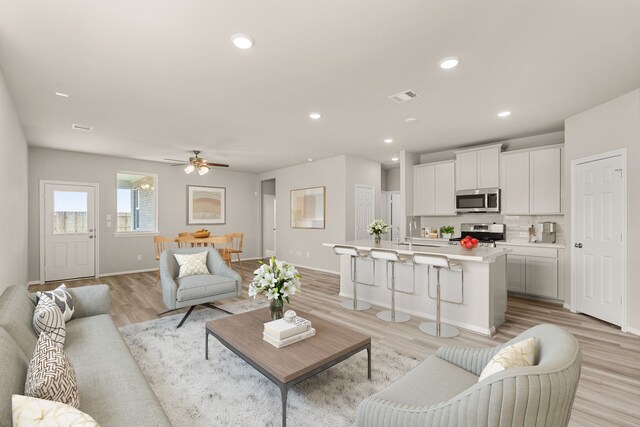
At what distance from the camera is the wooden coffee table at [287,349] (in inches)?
74.3

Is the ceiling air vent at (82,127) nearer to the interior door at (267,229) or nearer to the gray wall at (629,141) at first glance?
the interior door at (267,229)

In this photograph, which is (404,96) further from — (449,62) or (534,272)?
(534,272)

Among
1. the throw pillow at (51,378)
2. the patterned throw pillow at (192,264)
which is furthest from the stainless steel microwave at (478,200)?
the throw pillow at (51,378)

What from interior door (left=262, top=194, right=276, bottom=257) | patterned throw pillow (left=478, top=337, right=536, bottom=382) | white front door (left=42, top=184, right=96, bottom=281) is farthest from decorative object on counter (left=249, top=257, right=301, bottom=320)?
interior door (left=262, top=194, right=276, bottom=257)

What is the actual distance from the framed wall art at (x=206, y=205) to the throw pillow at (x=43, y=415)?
23.4 feet

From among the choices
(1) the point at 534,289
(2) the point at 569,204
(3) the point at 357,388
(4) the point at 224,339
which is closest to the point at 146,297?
(4) the point at 224,339

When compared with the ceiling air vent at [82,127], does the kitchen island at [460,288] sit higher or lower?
lower

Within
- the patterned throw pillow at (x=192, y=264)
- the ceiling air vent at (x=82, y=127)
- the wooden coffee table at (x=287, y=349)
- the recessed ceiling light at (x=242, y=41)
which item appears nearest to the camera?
the wooden coffee table at (x=287, y=349)

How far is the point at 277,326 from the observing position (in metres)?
2.29

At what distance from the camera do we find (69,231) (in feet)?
20.1

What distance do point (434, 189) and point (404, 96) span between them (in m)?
3.10

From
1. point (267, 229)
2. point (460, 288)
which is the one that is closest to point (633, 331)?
point (460, 288)

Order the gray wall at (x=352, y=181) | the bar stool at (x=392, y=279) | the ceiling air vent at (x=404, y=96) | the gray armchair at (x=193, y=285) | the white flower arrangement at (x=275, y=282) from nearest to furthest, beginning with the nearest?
the white flower arrangement at (x=275, y=282) → the ceiling air vent at (x=404, y=96) → the gray armchair at (x=193, y=285) → the bar stool at (x=392, y=279) → the gray wall at (x=352, y=181)

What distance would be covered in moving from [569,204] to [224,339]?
4682 mm
